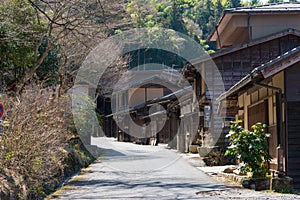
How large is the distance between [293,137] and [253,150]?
116cm

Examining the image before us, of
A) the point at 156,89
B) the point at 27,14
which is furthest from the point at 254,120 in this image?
the point at 156,89

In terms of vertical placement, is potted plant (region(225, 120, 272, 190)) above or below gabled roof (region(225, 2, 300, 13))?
below

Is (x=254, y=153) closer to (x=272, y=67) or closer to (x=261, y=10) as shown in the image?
(x=272, y=67)

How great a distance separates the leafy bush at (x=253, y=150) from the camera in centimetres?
1325

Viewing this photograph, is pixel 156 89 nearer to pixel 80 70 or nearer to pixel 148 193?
pixel 80 70

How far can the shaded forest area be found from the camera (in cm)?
1062

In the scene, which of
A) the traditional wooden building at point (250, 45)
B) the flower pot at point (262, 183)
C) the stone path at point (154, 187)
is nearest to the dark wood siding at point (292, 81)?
the flower pot at point (262, 183)

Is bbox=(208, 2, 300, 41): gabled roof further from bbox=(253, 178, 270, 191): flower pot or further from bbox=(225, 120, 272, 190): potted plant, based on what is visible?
bbox=(253, 178, 270, 191): flower pot

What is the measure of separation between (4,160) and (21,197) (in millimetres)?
911

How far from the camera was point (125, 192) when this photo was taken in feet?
40.7

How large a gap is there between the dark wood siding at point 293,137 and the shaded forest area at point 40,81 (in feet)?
19.9

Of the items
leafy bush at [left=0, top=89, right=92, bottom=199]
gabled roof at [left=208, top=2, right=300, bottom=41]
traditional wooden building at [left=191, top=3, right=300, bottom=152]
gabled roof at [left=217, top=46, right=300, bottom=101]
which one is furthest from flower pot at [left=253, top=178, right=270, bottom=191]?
gabled roof at [left=208, top=2, right=300, bottom=41]

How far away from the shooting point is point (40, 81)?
20.4 metres

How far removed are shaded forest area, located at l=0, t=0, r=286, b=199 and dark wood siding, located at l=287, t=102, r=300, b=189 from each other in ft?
19.9
